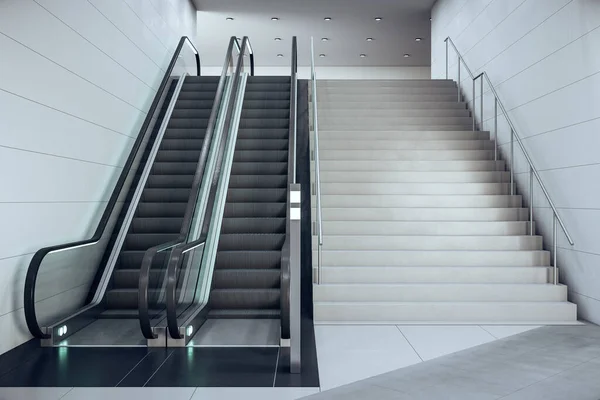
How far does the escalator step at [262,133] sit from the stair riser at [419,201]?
1.52 m

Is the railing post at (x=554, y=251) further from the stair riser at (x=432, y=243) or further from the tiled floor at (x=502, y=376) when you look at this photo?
the tiled floor at (x=502, y=376)

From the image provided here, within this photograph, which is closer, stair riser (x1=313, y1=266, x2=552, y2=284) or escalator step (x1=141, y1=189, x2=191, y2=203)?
stair riser (x1=313, y1=266, x2=552, y2=284)

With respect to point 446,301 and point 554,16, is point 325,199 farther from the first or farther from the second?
point 554,16

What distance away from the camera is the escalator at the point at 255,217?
538 cm

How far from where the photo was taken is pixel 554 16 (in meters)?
5.99

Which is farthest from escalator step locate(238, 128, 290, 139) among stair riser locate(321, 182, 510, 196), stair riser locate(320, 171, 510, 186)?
stair riser locate(321, 182, 510, 196)

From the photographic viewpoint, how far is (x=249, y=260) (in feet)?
19.2

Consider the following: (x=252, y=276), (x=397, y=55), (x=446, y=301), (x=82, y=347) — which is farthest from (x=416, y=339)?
(x=397, y=55)

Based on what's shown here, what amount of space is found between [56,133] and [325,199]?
3.29 m

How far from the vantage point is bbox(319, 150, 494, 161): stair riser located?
777cm

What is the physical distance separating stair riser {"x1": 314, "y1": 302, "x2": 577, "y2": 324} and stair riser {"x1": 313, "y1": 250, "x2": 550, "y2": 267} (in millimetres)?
745

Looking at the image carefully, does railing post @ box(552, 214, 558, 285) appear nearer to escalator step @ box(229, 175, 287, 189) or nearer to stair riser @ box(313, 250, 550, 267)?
stair riser @ box(313, 250, 550, 267)

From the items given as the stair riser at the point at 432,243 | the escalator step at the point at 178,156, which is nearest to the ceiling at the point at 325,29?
the escalator step at the point at 178,156

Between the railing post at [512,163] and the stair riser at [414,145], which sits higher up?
the stair riser at [414,145]
